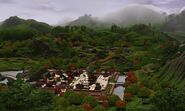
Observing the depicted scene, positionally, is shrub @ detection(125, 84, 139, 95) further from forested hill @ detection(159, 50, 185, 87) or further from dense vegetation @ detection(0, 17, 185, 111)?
forested hill @ detection(159, 50, 185, 87)

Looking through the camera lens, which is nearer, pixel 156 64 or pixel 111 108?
pixel 111 108

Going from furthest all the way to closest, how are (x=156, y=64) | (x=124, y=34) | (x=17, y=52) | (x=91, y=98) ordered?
(x=124, y=34), (x=17, y=52), (x=156, y=64), (x=91, y=98)

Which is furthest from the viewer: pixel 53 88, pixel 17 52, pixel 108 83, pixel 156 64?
pixel 17 52

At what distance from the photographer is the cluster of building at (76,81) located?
78.1m

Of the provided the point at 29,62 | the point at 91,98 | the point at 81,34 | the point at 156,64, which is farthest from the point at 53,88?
the point at 81,34

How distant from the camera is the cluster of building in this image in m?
78.1

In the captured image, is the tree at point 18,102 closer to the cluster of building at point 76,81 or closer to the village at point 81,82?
the village at point 81,82

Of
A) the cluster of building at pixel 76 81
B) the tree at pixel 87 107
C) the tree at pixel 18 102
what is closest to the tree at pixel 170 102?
the tree at pixel 18 102

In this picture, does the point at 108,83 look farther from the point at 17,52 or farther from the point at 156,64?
the point at 17,52

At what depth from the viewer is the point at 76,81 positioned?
8731cm

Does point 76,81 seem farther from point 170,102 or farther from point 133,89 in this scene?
point 170,102

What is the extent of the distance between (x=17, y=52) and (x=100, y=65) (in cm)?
3496

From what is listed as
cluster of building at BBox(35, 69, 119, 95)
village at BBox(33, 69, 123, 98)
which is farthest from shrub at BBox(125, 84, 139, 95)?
cluster of building at BBox(35, 69, 119, 95)

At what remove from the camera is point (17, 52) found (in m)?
134
